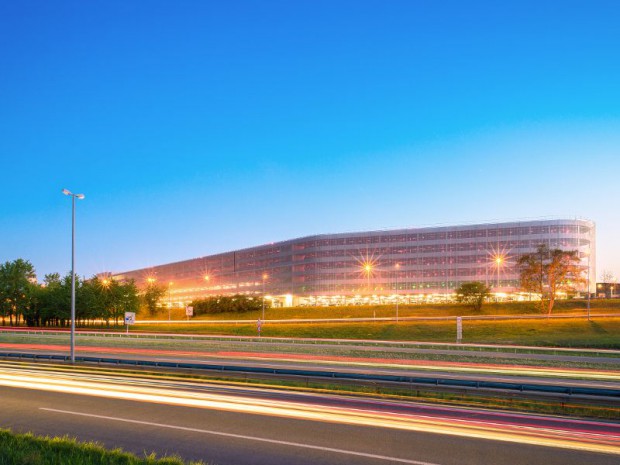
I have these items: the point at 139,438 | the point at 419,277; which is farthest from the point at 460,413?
the point at 419,277

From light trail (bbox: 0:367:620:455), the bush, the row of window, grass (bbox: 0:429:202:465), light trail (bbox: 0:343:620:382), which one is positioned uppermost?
the row of window

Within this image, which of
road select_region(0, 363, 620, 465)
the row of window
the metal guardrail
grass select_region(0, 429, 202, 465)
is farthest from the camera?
the row of window

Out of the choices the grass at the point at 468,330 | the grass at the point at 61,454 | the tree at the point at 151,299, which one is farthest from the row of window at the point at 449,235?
the grass at the point at 61,454

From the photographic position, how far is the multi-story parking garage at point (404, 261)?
11562 centimetres

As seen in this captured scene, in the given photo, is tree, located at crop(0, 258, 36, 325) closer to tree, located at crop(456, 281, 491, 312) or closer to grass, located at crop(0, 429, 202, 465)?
tree, located at crop(456, 281, 491, 312)

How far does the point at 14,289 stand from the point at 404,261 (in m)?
85.1

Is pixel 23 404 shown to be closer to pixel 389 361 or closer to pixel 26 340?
pixel 389 361

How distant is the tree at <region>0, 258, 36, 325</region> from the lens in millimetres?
102188


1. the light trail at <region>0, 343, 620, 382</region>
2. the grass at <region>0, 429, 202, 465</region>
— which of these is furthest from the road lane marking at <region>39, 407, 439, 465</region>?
the light trail at <region>0, 343, 620, 382</region>

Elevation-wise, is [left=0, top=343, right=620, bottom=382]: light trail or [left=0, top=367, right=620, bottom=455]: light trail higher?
[left=0, top=367, right=620, bottom=455]: light trail

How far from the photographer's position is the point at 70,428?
1355cm

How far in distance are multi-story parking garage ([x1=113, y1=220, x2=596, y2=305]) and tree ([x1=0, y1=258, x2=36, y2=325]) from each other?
93.9 ft

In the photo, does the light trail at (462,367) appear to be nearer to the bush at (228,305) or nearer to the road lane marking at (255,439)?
the road lane marking at (255,439)

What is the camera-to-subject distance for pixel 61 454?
1046 centimetres
